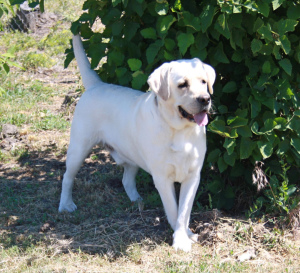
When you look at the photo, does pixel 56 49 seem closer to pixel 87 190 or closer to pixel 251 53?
pixel 87 190

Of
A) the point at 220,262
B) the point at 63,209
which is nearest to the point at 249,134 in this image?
the point at 220,262

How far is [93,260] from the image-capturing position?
3.73 metres

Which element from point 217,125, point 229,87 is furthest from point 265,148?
point 229,87

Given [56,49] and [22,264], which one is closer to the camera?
[22,264]

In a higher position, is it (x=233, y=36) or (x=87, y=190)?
(x=233, y=36)

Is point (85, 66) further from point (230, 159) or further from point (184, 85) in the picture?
point (230, 159)

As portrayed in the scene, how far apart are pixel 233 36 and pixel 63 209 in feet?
6.82

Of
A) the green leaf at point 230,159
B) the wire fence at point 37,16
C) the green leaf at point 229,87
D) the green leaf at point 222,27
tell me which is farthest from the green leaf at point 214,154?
the wire fence at point 37,16

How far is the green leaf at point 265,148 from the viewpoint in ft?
12.8

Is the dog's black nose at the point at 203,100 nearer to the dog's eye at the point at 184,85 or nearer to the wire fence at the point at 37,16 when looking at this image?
the dog's eye at the point at 184,85

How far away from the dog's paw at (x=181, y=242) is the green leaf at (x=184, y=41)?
4.18 feet

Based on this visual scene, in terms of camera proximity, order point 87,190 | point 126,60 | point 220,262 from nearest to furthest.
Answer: point 220,262, point 126,60, point 87,190

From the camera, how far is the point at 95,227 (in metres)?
4.21

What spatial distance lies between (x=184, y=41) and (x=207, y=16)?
0.23 m
